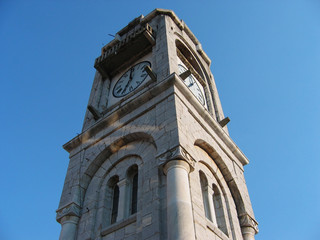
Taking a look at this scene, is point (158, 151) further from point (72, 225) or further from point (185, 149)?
point (72, 225)

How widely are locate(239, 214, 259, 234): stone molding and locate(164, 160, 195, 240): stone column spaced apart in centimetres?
425

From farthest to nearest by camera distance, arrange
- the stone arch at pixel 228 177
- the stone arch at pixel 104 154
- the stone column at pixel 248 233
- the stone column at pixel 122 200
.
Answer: the stone arch at pixel 228 177, the stone arch at pixel 104 154, the stone column at pixel 248 233, the stone column at pixel 122 200

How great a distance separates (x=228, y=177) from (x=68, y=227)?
6.28m

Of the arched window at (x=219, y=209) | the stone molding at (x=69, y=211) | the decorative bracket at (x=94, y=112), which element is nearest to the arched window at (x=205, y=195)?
the arched window at (x=219, y=209)

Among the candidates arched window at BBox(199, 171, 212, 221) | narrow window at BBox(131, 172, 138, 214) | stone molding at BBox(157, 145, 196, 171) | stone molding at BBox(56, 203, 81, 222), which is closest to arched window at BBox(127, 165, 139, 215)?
narrow window at BBox(131, 172, 138, 214)

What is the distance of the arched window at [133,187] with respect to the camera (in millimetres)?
12102

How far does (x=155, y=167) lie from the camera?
1177 centimetres

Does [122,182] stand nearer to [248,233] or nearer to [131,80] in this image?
[248,233]

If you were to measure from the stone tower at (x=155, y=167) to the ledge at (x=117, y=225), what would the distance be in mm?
29

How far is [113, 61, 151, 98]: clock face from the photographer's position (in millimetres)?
17039

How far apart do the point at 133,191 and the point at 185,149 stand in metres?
2.51

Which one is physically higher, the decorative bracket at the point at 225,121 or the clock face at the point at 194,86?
the clock face at the point at 194,86

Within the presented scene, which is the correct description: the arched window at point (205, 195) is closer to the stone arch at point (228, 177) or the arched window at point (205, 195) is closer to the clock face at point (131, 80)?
the stone arch at point (228, 177)

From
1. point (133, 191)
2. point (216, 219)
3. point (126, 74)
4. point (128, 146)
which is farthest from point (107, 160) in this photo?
point (126, 74)
